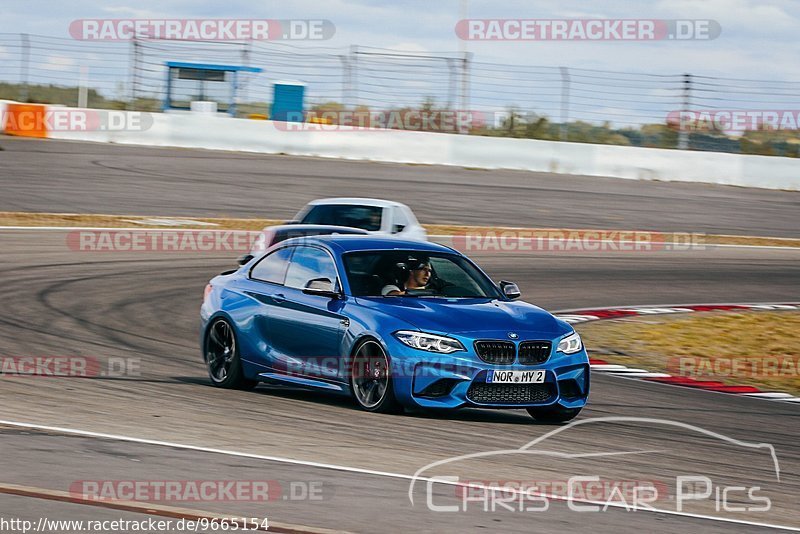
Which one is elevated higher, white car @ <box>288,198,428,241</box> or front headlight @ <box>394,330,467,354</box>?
white car @ <box>288,198,428,241</box>

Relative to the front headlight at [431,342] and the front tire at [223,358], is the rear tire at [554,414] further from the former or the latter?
the front tire at [223,358]

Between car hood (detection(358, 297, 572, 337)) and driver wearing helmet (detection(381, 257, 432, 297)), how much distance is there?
0.15m

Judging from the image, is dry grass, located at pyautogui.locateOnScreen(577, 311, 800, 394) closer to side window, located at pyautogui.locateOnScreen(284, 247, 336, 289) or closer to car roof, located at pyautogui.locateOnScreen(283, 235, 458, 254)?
car roof, located at pyautogui.locateOnScreen(283, 235, 458, 254)

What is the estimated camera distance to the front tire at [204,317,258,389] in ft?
34.7

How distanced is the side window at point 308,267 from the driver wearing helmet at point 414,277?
0.45 metres

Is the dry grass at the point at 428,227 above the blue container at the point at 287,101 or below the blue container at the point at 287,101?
below

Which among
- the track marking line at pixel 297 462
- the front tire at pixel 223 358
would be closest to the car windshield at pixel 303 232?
the front tire at pixel 223 358

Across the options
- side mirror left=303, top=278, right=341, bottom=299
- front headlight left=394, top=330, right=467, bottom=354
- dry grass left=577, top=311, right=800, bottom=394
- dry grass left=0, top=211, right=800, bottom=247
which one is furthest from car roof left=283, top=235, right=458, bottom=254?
dry grass left=0, top=211, right=800, bottom=247

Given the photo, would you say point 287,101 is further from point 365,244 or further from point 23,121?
point 365,244

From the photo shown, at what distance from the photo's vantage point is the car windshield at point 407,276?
9.80 meters

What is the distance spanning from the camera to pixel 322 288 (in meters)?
9.66

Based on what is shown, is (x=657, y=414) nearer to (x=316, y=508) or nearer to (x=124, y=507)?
(x=316, y=508)

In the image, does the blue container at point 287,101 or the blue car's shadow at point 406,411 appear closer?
the blue car's shadow at point 406,411

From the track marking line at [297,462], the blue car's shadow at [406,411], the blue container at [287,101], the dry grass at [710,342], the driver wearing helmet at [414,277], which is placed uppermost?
the blue container at [287,101]
